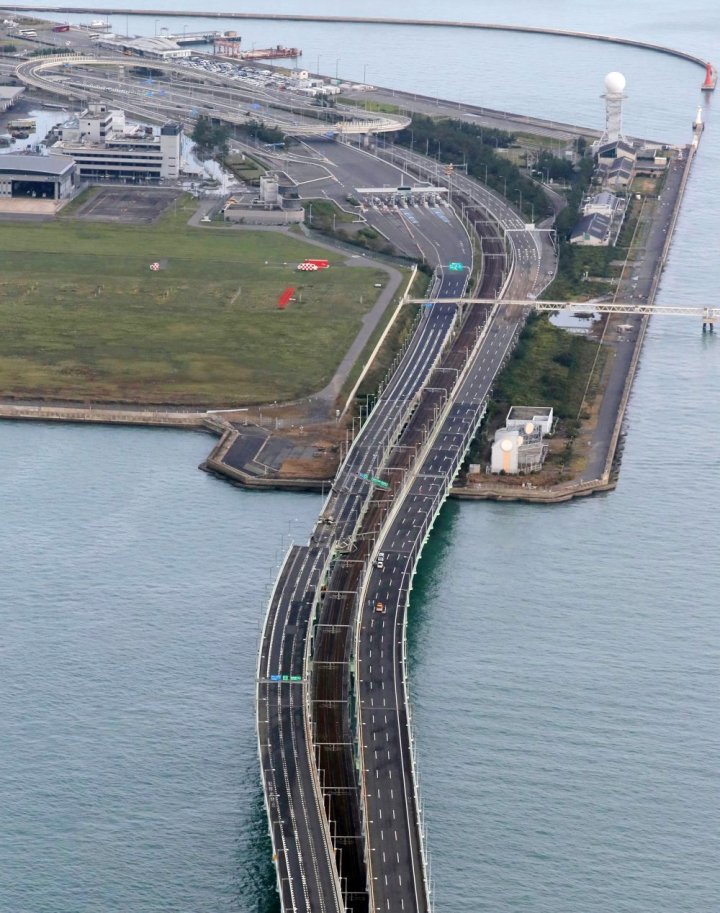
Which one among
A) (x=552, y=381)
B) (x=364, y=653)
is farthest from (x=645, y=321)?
(x=364, y=653)

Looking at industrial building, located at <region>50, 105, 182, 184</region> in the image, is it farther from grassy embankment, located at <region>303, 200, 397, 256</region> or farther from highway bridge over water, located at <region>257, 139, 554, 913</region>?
highway bridge over water, located at <region>257, 139, 554, 913</region>

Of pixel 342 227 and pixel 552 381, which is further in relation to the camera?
pixel 342 227

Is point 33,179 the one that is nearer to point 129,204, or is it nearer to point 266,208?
point 129,204

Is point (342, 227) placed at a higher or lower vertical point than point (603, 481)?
higher

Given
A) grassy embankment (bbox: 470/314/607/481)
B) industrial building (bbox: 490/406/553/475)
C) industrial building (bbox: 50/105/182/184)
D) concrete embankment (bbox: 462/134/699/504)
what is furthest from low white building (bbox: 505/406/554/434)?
industrial building (bbox: 50/105/182/184)

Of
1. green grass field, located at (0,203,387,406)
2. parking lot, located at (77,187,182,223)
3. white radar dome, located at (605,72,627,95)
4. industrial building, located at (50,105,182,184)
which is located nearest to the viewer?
green grass field, located at (0,203,387,406)

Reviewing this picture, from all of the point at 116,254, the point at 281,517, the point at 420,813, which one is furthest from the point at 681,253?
the point at 420,813
